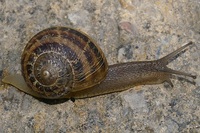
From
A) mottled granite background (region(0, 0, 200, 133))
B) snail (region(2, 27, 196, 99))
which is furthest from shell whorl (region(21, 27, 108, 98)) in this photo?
mottled granite background (region(0, 0, 200, 133))

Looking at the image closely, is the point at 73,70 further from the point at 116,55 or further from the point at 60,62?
the point at 116,55

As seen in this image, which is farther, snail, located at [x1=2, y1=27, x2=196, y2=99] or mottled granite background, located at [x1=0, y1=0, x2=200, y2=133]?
mottled granite background, located at [x1=0, y1=0, x2=200, y2=133]

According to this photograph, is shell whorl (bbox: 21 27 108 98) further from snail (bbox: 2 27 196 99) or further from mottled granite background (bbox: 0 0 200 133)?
mottled granite background (bbox: 0 0 200 133)

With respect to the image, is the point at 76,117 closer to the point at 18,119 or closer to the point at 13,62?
the point at 18,119

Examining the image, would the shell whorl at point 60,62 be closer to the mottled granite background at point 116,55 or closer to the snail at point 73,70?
the snail at point 73,70

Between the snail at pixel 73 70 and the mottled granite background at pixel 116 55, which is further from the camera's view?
the mottled granite background at pixel 116 55

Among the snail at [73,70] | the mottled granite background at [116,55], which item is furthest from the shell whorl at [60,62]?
the mottled granite background at [116,55]
